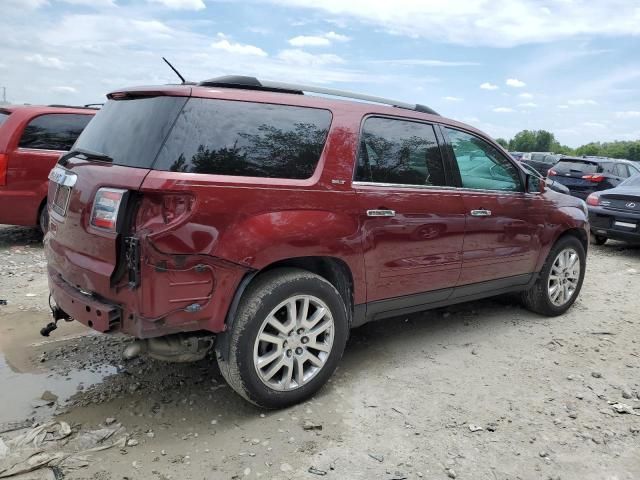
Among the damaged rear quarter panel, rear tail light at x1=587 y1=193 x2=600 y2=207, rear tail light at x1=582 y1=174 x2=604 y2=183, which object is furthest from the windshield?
the damaged rear quarter panel

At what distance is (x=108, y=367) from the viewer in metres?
3.73

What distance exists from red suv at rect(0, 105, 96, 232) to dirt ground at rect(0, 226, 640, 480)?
7.10 feet

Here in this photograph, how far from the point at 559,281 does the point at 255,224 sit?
346 centimetres

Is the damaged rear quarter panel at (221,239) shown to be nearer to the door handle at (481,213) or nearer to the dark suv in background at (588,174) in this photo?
the door handle at (481,213)

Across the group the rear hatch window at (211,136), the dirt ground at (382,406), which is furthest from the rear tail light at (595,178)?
the rear hatch window at (211,136)

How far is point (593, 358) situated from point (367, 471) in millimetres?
2434

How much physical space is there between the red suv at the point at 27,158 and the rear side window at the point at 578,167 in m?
11.1

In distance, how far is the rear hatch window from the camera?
2.80 metres

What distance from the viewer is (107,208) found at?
2756 millimetres

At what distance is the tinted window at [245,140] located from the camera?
2805mm

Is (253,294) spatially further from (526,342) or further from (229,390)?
(526,342)

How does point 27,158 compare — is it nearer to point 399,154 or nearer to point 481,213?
point 399,154

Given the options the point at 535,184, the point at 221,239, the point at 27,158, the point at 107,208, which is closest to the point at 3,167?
the point at 27,158

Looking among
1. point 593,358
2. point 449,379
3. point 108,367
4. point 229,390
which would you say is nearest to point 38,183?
point 108,367
